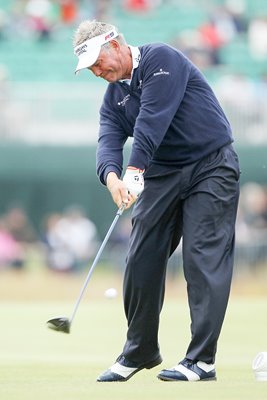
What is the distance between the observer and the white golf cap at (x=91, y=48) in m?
7.24

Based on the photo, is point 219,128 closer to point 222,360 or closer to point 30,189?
point 222,360

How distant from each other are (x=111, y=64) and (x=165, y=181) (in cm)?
79

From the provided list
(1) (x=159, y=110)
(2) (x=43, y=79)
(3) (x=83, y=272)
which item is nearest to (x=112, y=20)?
(2) (x=43, y=79)

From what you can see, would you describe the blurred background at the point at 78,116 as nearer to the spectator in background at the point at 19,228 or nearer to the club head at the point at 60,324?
the spectator in background at the point at 19,228

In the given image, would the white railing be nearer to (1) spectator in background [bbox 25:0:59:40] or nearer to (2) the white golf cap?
(1) spectator in background [bbox 25:0:59:40]

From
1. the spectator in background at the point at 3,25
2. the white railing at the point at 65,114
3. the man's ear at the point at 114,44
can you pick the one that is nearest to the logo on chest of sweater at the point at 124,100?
the man's ear at the point at 114,44

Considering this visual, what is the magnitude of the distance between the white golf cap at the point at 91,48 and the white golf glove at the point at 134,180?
26.6 inches

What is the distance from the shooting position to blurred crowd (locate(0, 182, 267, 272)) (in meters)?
19.3

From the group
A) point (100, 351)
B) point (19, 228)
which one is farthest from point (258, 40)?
point (100, 351)

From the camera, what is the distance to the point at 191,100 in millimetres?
7430

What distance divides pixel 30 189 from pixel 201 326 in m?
16.4

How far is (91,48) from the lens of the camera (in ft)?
23.8

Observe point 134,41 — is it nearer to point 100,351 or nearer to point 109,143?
point 100,351

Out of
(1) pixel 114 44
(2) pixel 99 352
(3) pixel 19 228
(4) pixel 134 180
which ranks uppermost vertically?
(3) pixel 19 228
